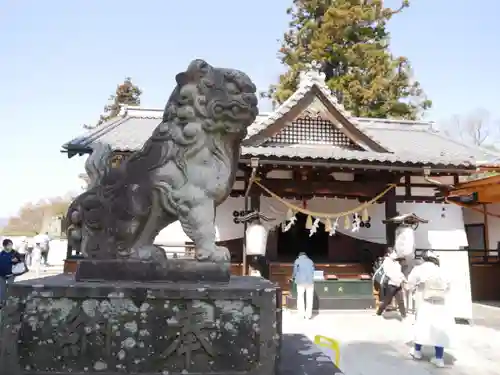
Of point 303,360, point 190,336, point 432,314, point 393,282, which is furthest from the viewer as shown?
point 393,282

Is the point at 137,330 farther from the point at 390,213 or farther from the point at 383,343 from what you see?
the point at 390,213

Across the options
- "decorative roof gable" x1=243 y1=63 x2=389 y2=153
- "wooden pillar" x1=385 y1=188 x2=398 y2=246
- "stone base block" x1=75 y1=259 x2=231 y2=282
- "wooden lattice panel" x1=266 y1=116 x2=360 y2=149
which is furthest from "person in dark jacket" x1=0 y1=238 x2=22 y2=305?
"wooden pillar" x1=385 y1=188 x2=398 y2=246

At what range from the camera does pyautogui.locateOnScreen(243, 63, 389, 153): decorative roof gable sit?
34.6 ft

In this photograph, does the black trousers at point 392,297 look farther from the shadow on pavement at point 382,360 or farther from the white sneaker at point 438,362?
the white sneaker at point 438,362

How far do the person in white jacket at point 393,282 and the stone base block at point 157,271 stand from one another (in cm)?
708

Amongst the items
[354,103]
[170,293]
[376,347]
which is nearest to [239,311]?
[170,293]

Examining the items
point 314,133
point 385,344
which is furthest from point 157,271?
point 314,133

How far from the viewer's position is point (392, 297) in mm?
9312

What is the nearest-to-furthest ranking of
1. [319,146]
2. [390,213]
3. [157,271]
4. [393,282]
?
[157,271], [393,282], [390,213], [319,146]

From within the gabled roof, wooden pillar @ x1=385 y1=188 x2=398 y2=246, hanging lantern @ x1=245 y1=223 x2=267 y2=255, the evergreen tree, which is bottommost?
hanging lantern @ x1=245 y1=223 x2=267 y2=255

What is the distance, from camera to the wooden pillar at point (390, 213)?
10.5 metres

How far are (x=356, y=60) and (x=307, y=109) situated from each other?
868 cm

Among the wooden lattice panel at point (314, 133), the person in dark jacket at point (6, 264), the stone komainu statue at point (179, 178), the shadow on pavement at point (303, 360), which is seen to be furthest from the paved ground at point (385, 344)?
the person in dark jacket at point (6, 264)

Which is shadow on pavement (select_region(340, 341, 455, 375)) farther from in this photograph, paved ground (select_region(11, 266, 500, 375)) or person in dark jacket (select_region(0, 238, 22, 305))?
person in dark jacket (select_region(0, 238, 22, 305))
